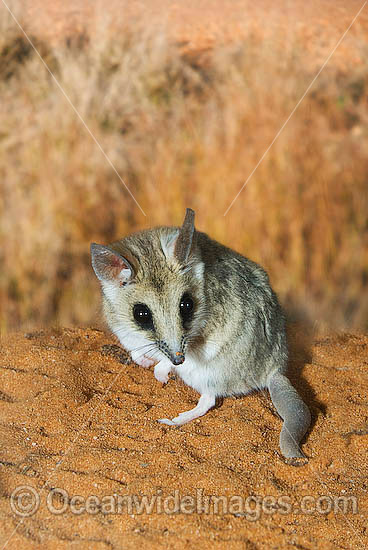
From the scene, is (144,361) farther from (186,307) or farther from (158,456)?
(158,456)

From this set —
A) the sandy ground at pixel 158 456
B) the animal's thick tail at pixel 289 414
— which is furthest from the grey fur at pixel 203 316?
the sandy ground at pixel 158 456

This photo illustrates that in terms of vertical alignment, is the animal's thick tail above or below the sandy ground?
above

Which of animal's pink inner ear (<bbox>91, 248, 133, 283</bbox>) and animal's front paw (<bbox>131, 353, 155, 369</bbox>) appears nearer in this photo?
animal's pink inner ear (<bbox>91, 248, 133, 283</bbox>)

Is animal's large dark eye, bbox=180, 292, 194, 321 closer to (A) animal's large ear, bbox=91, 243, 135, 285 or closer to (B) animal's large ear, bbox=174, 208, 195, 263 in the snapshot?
(B) animal's large ear, bbox=174, 208, 195, 263

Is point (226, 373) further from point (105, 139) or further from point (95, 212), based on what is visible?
point (105, 139)

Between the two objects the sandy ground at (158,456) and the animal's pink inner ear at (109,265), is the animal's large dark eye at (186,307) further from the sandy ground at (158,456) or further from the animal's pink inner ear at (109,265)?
the sandy ground at (158,456)

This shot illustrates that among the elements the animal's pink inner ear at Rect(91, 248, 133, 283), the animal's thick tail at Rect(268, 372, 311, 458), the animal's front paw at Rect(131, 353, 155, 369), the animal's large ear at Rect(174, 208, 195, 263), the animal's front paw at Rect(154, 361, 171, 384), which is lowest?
the animal's front paw at Rect(131, 353, 155, 369)

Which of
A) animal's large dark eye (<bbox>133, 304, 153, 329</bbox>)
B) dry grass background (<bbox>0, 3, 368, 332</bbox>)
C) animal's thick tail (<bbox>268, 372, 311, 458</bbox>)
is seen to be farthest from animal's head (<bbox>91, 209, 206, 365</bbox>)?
dry grass background (<bbox>0, 3, 368, 332</bbox>)
